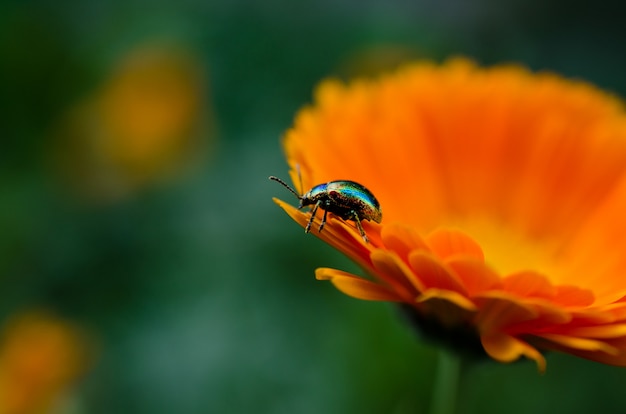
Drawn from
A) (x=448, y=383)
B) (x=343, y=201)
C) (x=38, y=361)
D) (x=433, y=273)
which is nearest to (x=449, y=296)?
(x=433, y=273)

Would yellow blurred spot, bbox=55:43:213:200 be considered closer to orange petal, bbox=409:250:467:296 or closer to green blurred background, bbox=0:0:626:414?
green blurred background, bbox=0:0:626:414

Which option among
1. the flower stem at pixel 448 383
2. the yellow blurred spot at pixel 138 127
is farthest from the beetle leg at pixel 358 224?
the yellow blurred spot at pixel 138 127

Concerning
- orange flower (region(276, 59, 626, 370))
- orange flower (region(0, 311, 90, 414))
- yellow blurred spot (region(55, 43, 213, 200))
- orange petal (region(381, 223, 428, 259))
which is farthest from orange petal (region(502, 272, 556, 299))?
yellow blurred spot (region(55, 43, 213, 200))

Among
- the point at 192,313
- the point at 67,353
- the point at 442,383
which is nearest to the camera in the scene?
the point at 442,383

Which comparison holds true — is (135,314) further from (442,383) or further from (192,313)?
(442,383)

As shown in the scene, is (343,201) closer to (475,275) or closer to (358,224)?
(358,224)

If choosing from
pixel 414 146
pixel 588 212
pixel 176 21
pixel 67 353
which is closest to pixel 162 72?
pixel 176 21
